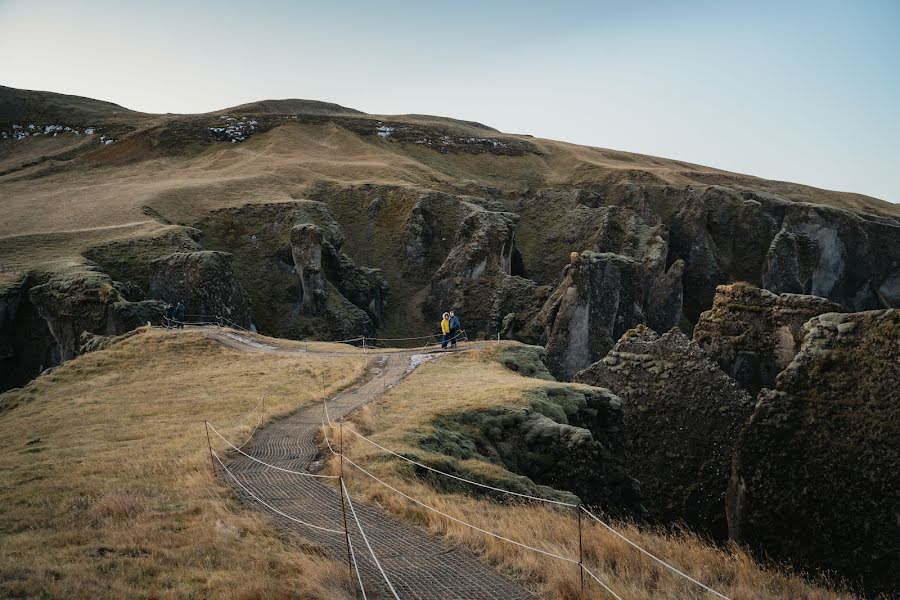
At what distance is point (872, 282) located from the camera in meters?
83.4

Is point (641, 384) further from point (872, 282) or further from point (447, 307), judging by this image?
point (872, 282)

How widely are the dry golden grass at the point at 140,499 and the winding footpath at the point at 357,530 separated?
0.50 metres

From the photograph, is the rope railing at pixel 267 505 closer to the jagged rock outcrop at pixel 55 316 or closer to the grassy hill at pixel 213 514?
the grassy hill at pixel 213 514

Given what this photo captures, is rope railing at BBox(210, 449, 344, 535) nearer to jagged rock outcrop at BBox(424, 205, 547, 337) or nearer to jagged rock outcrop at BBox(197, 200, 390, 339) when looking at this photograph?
jagged rock outcrop at BBox(197, 200, 390, 339)

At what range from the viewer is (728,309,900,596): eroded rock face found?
13297mm

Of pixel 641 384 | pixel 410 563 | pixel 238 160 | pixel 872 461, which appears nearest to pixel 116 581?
pixel 410 563

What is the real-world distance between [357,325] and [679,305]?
36.4m

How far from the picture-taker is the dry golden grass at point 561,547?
855cm

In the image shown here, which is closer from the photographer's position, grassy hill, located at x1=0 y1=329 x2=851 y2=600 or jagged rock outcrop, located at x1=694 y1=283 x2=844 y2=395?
grassy hill, located at x1=0 y1=329 x2=851 y2=600

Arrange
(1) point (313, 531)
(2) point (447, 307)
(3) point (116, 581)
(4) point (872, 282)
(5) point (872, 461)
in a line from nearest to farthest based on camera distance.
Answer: (3) point (116, 581) → (1) point (313, 531) → (5) point (872, 461) → (2) point (447, 307) → (4) point (872, 282)

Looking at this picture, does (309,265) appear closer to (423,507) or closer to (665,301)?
(665,301)

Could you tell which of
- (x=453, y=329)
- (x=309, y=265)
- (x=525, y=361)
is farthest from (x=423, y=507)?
(x=309, y=265)

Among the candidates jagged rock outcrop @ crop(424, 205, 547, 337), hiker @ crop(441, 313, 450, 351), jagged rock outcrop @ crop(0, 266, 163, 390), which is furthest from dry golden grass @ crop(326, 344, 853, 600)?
jagged rock outcrop @ crop(424, 205, 547, 337)

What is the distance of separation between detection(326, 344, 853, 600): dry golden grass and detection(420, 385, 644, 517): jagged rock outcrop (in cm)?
115
